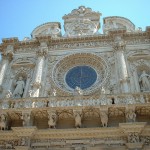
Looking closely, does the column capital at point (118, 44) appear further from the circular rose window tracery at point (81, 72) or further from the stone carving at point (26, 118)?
the stone carving at point (26, 118)

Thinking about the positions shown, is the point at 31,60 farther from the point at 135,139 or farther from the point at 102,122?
the point at 135,139

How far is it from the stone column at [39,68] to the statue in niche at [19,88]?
0.93m

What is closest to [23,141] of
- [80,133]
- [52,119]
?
[52,119]

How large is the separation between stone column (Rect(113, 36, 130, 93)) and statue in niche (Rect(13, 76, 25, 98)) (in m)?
4.97

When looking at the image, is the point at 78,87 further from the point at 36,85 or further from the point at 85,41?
the point at 85,41

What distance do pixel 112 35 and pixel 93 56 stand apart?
183 cm

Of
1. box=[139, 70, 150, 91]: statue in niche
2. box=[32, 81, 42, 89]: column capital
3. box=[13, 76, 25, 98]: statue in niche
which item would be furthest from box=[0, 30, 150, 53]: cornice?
box=[32, 81, 42, 89]: column capital

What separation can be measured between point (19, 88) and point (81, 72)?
3426 millimetres

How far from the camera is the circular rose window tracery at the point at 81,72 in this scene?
46.9 ft

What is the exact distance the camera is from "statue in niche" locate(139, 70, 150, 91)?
520 inches

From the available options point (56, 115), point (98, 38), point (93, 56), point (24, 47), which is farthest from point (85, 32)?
point (56, 115)

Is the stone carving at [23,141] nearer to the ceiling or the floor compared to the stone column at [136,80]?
nearer to the floor

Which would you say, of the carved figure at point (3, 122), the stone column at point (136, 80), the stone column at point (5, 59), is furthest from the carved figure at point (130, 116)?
the stone column at point (5, 59)

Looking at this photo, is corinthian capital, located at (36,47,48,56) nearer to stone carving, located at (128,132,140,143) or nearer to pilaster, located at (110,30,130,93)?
pilaster, located at (110,30,130,93)
